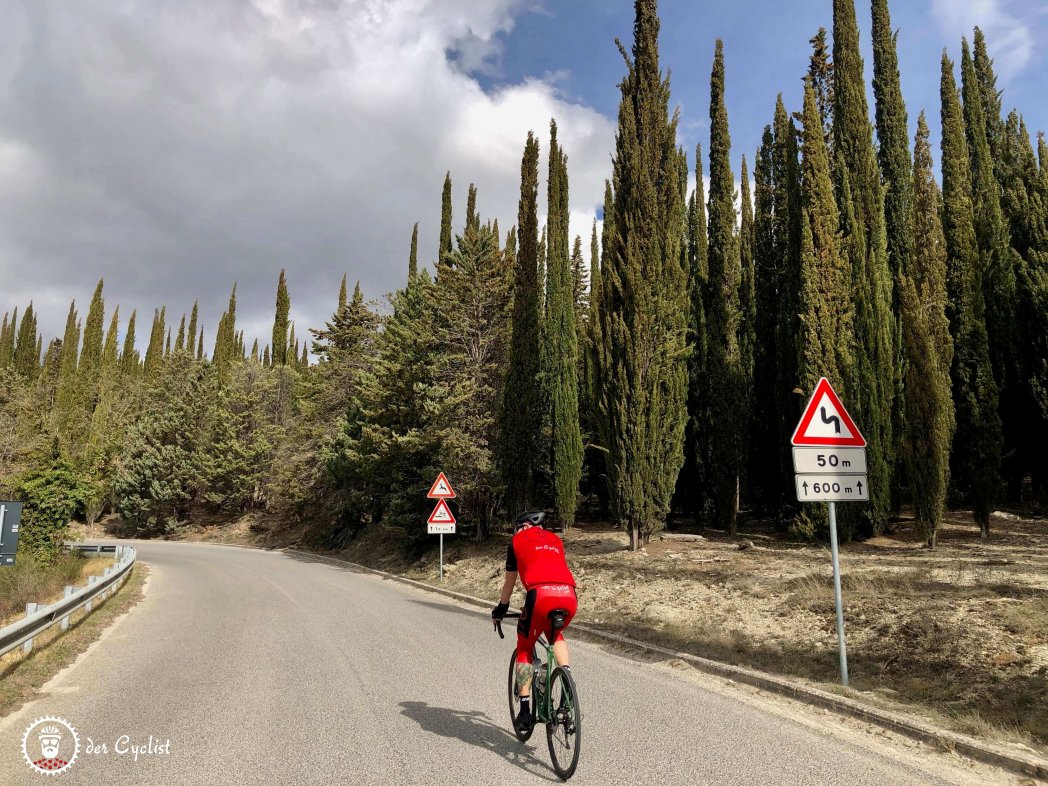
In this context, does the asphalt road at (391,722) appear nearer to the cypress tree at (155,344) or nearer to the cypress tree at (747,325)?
the cypress tree at (747,325)

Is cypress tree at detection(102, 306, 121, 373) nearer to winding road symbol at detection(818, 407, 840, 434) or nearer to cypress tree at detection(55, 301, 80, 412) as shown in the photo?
cypress tree at detection(55, 301, 80, 412)

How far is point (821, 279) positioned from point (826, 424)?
40.4 ft

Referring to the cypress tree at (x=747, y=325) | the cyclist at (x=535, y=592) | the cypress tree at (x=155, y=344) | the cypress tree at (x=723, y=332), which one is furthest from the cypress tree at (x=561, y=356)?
the cypress tree at (x=155, y=344)

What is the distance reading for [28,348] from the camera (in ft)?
254

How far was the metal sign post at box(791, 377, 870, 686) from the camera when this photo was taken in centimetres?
669

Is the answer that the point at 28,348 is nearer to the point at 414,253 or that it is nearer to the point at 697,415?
the point at 414,253

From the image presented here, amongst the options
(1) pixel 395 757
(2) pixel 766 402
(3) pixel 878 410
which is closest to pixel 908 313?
(3) pixel 878 410

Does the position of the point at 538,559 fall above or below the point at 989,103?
below

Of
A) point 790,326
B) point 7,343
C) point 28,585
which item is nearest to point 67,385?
point 7,343

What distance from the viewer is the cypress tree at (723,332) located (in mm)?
21453

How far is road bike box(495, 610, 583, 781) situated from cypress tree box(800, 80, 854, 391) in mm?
14377

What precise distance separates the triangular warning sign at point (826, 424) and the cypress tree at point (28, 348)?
3499 inches

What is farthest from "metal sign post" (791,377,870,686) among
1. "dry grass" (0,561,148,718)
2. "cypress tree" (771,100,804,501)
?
"cypress tree" (771,100,804,501)

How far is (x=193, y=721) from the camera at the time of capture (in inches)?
210
